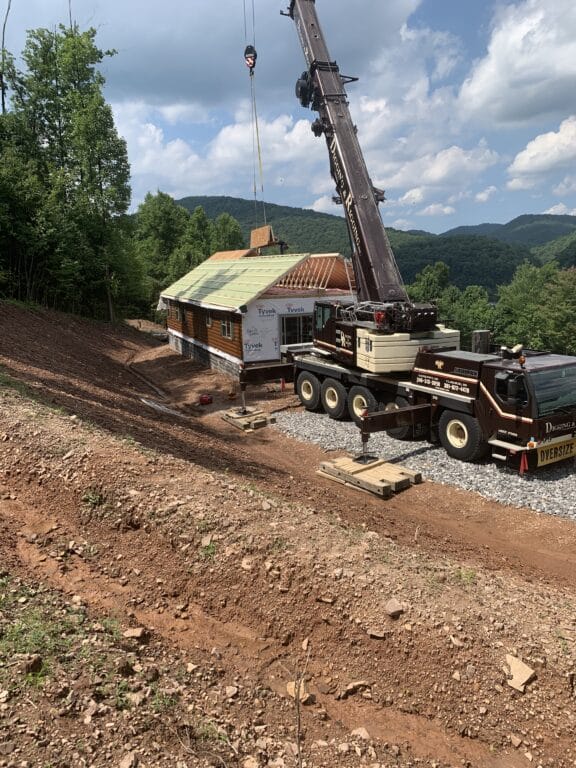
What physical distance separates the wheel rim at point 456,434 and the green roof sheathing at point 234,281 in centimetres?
987

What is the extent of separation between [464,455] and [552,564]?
156 inches

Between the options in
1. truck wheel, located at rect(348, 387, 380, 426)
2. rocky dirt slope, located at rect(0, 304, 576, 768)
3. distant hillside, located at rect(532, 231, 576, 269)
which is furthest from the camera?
distant hillside, located at rect(532, 231, 576, 269)

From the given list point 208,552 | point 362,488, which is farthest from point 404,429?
point 208,552

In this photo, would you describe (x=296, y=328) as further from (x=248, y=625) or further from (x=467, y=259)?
(x=467, y=259)

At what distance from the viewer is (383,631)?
5070mm

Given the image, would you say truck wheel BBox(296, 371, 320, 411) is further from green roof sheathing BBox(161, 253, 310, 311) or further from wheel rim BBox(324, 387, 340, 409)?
green roof sheathing BBox(161, 253, 310, 311)

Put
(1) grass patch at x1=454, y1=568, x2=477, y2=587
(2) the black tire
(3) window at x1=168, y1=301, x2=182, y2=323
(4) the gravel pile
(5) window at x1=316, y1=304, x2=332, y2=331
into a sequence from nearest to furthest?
(1) grass patch at x1=454, y1=568, x2=477, y2=587 < (4) the gravel pile < (2) the black tire < (5) window at x1=316, y1=304, x2=332, y2=331 < (3) window at x1=168, y1=301, x2=182, y2=323

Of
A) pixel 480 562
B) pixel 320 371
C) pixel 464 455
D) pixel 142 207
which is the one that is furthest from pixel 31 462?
pixel 142 207

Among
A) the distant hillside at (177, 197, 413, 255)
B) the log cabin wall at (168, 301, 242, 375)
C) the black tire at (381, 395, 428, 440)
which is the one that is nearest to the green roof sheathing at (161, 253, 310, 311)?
the log cabin wall at (168, 301, 242, 375)

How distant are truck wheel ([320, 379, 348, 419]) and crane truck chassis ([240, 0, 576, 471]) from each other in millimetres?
32

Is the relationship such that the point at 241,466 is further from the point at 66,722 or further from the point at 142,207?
the point at 142,207

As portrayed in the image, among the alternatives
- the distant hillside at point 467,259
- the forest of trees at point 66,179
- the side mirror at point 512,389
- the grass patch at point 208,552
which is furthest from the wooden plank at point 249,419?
the distant hillside at point 467,259

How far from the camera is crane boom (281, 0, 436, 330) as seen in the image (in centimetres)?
1339

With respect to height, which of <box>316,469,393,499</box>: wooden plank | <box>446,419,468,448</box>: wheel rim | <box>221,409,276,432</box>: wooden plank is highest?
<box>446,419,468,448</box>: wheel rim
